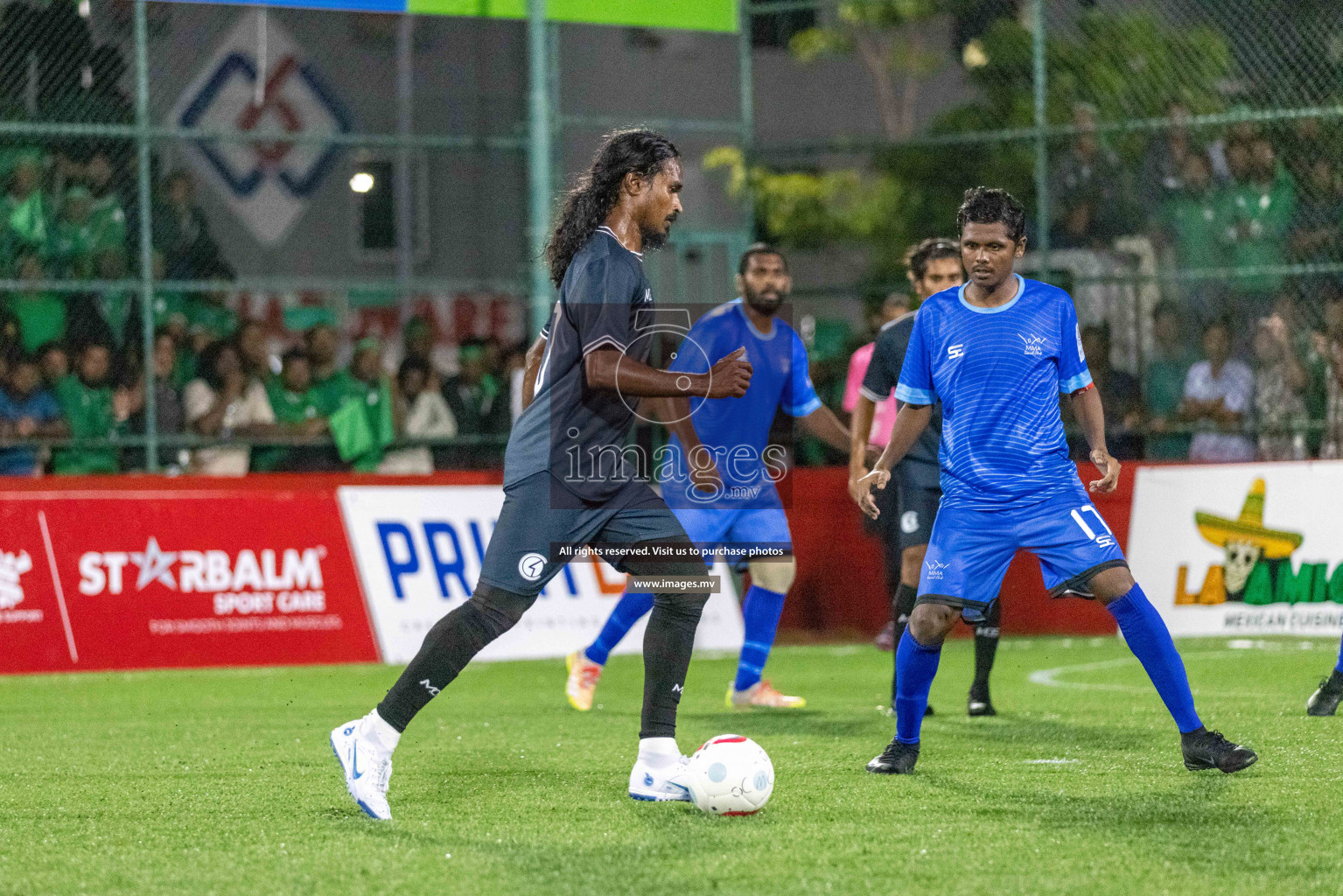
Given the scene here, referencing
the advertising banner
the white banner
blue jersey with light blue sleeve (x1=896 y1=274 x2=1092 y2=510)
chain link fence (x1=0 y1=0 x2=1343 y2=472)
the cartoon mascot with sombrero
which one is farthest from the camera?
chain link fence (x1=0 y1=0 x2=1343 y2=472)

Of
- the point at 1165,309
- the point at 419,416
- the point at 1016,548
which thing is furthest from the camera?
the point at 419,416

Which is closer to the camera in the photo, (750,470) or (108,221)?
(750,470)

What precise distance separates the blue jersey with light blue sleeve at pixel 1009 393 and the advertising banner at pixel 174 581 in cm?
643

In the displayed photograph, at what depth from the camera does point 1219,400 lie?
13156mm

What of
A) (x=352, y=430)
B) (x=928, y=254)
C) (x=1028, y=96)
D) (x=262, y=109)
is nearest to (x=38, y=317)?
(x=352, y=430)

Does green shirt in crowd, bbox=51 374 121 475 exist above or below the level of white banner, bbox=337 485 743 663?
above

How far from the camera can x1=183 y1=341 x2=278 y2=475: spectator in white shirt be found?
1323cm

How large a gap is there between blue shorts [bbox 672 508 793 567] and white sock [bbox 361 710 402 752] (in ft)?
11.5

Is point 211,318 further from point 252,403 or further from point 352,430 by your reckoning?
point 352,430

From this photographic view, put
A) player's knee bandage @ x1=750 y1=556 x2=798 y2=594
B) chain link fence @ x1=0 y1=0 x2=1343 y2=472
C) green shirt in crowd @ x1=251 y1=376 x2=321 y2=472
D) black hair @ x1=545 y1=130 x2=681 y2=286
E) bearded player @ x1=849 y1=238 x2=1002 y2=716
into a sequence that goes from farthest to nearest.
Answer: green shirt in crowd @ x1=251 y1=376 x2=321 y2=472 → chain link fence @ x1=0 y1=0 x2=1343 y2=472 → player's knee bandage @ x1=750 y1=556 x2=798 y2=594 → bearded player @ x1=849 y1=238 x2=1002 y2=716 → black hair @ x1=545 y1=130 x2=681 y2=286

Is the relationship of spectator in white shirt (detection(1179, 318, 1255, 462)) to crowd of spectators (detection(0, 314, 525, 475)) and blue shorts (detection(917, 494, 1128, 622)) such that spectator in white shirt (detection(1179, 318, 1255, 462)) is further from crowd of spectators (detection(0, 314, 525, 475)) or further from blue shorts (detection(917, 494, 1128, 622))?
blue shorts (detection(917, 494, 1128, 622))

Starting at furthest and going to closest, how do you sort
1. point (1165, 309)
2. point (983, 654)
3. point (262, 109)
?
point (262, 109) < point (1165, 309) < point (983, 654)

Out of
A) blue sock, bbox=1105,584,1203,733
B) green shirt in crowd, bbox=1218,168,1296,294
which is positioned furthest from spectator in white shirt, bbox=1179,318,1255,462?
blue sock, bbox=1105,584,1203,733

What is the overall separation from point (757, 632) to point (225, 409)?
575 cm
